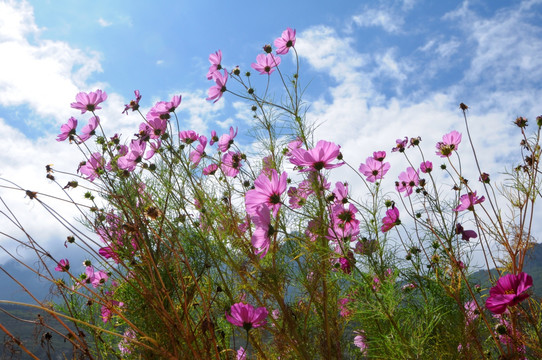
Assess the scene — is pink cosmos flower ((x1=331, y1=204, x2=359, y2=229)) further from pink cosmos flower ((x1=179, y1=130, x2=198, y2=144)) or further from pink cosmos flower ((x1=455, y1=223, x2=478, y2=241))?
pink cosmos flower ((x1=179, y1=130, x2=198, y2=144))

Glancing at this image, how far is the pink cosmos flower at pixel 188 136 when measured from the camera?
1807 millimetres

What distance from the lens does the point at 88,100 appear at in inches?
71.2

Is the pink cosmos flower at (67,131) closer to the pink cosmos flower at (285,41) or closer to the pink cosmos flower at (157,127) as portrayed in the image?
the pink cosmos flower at (157,127)

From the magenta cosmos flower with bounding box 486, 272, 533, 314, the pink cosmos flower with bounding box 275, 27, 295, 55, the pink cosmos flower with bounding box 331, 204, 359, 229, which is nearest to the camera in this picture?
the magenta cosmos flower with bounding box 486, 272, 533, 314

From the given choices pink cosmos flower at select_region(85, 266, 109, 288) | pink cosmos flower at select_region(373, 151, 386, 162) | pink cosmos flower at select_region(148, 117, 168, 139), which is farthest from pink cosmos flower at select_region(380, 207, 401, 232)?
pink cosmos flower at select_region(85, 266, 109, 288)

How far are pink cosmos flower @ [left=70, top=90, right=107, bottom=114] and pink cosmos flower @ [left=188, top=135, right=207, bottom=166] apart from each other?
49 cm

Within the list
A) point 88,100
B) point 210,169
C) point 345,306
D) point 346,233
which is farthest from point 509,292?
point 88,100

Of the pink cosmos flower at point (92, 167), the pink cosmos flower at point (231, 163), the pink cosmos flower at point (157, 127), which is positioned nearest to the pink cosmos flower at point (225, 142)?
the pink cosmos flower at point (231, 163)

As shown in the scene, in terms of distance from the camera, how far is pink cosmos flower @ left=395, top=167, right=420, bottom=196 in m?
1.89

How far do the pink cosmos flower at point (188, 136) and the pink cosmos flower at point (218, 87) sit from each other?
6.9 inches

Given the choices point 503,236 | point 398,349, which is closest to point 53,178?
point 398,349

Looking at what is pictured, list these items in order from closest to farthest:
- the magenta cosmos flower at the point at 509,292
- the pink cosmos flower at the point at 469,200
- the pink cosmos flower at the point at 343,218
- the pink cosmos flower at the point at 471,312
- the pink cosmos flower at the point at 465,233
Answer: the magenta cosmos flower at the point at 509,292, the pink cosmos flower at the point at 343,218, the pink cosmos flower at the point at 471,312, the pink cosmos flower at the point at 469,200, the pink cosmos flower at the point at 465,233

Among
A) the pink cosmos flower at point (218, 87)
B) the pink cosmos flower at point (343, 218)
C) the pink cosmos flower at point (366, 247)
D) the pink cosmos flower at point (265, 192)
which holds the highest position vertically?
the pink cosmos flower at point (218, 87)

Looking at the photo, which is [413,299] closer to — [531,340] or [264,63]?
[531,340]
